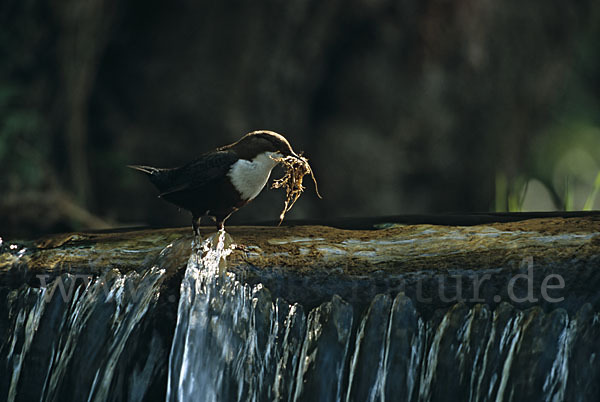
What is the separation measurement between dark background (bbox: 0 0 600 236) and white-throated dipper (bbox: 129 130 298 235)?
395 centimetres

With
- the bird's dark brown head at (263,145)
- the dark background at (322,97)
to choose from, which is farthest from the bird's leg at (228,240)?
the dark background at (322,97)

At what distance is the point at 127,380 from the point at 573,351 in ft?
4.48

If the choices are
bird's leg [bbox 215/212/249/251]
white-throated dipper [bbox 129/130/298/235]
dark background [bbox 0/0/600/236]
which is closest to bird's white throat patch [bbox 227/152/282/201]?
white-throated dipper [bbox 129/130/298/235]

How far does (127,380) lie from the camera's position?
2.43 meters

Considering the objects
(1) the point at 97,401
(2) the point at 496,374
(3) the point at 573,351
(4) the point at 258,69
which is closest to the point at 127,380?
A: (1) the point at 97,401

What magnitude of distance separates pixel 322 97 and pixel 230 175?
16.5 ft

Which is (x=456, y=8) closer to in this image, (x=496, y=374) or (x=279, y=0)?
(x=279, y=0)

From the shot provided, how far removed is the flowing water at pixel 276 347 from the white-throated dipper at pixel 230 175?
14 centimetres

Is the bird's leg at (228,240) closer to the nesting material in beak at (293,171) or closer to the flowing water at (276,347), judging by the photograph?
the flowing water at (276,347)

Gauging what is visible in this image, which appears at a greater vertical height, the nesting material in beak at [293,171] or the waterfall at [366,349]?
the nesting material in beak at [293,171]

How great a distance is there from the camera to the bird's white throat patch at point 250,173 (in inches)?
103

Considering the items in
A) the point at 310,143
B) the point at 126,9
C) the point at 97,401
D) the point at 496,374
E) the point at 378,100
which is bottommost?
the point at 97,401

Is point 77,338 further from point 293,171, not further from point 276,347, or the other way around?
point 293,171

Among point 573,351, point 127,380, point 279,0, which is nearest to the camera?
point 573,351
